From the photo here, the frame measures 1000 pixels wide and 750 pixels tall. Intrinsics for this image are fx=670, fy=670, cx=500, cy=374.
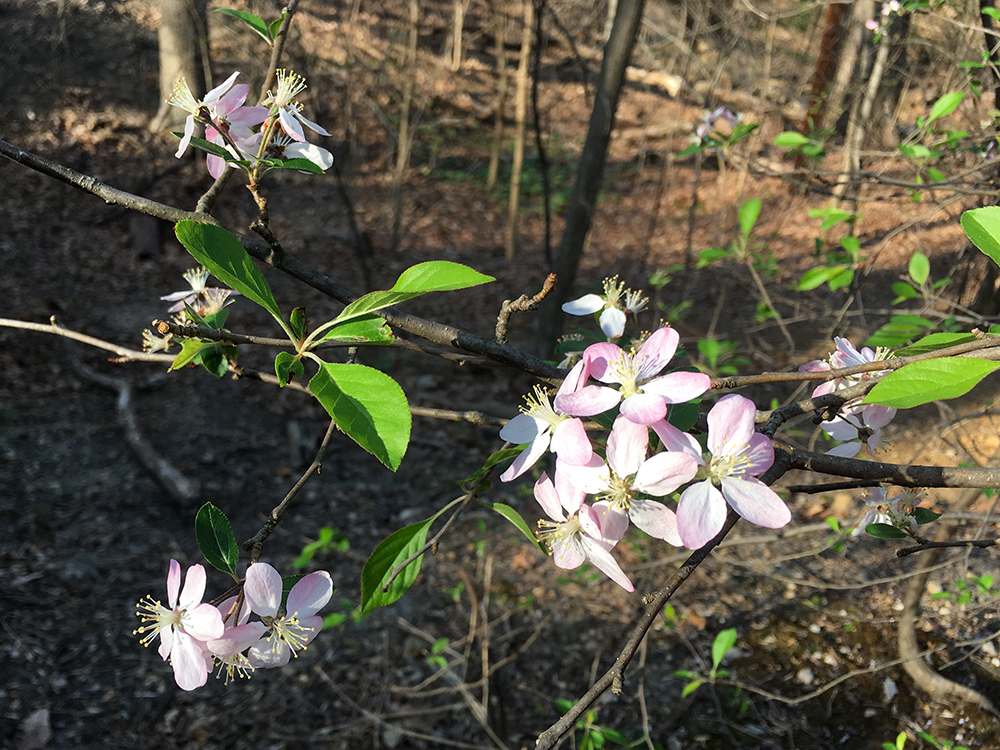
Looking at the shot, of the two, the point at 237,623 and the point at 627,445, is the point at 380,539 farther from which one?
the point at 627,445

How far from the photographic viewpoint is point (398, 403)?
532mm

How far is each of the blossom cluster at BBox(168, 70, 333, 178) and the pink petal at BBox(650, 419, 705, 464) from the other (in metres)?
0.46

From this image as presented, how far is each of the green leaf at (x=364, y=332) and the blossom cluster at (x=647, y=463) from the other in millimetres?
161

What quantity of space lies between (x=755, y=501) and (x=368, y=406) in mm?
337

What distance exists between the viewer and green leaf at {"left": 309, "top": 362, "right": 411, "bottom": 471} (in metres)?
0.51

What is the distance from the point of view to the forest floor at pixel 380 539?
93.1 inches

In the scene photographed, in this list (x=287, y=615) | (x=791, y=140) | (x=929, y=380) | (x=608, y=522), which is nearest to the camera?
(x=929, y=380)

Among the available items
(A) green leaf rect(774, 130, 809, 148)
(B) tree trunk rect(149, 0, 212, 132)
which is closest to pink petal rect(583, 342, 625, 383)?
(A) green leaf rect(774, 130, 809, 148)

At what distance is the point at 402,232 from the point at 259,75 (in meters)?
2.07

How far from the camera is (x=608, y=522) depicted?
608mm

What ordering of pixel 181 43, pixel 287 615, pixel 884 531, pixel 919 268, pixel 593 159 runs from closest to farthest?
1. pixel 287 615
2. pixel 884 531
3. pixel 919 268
4. pixel 593 159
5. pixel 181 43

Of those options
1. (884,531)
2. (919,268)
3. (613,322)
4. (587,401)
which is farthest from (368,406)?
(919,268)

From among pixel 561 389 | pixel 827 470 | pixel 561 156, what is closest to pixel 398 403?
pixel 561 389

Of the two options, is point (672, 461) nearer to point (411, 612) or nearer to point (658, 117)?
point (411, 612)
